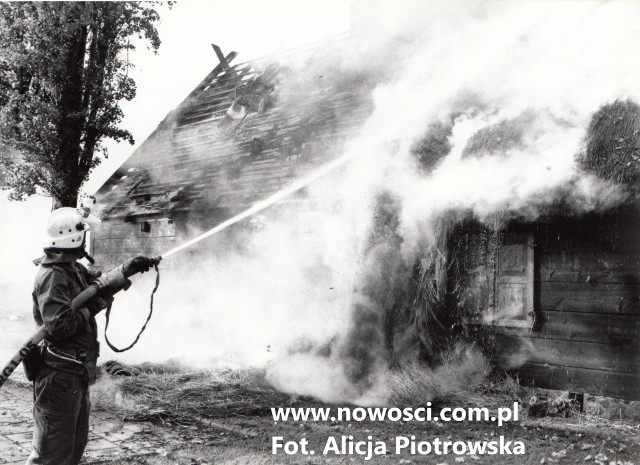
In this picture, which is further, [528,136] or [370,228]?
[370,228]

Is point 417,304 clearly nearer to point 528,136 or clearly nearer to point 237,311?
point 528,136

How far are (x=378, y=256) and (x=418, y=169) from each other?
1.44 metres

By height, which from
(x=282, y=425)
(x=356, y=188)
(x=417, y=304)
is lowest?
(x=282, y=425)

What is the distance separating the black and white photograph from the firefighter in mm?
17

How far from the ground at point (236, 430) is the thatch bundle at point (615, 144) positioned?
309 centimetres

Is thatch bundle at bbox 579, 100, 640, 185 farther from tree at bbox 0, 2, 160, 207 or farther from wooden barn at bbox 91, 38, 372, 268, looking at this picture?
tree at bbox 0, 2, 160, 207

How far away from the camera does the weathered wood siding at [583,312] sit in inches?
259

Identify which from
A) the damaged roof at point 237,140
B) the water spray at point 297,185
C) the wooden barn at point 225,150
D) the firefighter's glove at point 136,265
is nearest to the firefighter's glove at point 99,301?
the firefighter's glove at point 136,265

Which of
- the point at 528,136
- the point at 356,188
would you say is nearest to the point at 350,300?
the point at 356,188

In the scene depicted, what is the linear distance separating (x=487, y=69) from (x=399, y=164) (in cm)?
188

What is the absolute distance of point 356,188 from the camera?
8406 mm

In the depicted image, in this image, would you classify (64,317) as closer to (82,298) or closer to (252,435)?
(82,298)

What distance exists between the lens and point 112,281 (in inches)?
155

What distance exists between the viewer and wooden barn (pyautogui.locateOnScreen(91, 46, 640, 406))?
6.72m
